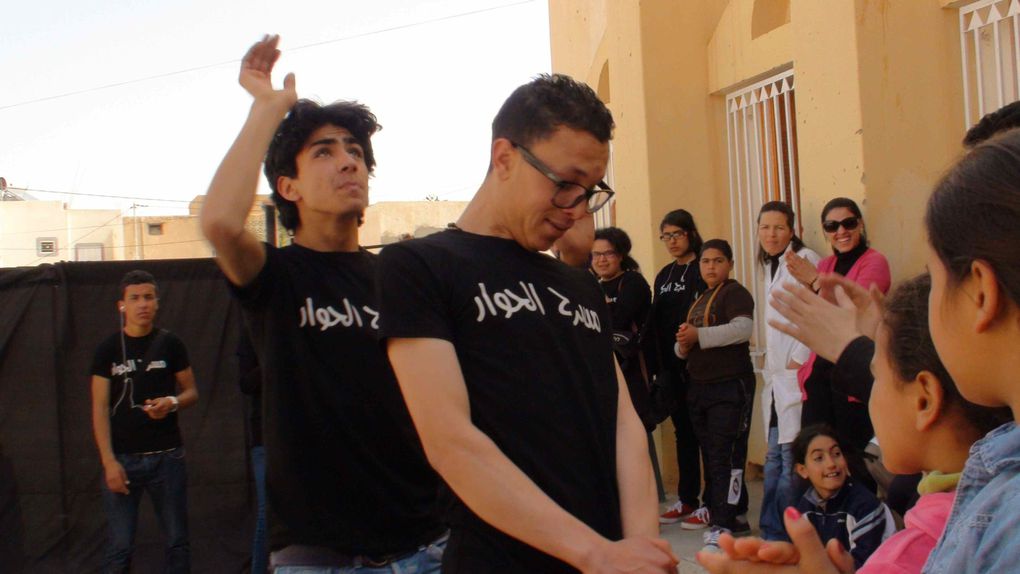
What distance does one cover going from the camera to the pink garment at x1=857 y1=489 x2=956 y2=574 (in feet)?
6.45

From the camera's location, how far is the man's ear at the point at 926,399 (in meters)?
1.83

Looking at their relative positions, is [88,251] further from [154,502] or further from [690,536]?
[690,536]

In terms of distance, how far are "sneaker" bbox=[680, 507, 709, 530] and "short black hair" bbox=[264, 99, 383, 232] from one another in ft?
15.4

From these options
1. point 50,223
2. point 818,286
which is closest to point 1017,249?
point 818,286

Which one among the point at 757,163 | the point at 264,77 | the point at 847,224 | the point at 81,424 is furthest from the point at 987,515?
the point at 81,424

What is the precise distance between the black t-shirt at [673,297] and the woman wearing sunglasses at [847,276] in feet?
4.97

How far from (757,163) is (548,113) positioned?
586 cm

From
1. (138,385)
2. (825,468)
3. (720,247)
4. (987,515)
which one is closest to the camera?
(987,515)

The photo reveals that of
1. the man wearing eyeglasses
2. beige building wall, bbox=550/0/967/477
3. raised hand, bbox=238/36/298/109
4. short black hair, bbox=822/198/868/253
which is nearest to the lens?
the man wearing eyeglasses

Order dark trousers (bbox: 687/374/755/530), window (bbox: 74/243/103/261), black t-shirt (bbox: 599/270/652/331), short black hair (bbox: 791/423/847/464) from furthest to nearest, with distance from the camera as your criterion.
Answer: window (bbox: 74/243/103/261), black t-shirt (bbox: 599/270/652/331), dark trousers (bbox: 687/374/755/530), short black hair (bbox: 791/423/847/464)

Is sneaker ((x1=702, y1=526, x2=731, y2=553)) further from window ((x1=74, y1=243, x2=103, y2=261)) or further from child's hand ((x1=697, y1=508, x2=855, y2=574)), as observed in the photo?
window ((x1=74, y1=243, x2=103, y2=261))

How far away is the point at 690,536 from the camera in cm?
725

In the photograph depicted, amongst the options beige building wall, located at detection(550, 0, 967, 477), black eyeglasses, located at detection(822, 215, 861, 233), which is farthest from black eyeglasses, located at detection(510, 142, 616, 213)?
black eyeglasses, located at detection(822, 215, 861, 233)

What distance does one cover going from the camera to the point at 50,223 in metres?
59.5
